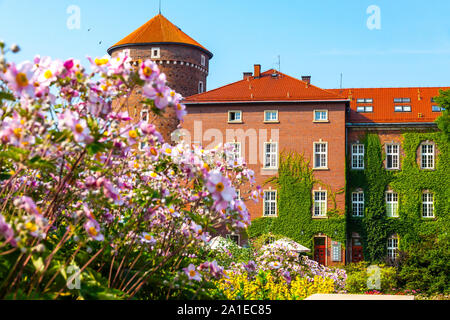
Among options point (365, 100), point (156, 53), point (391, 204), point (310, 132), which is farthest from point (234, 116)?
point (391, 204)

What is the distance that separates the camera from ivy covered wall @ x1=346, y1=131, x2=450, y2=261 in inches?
1485

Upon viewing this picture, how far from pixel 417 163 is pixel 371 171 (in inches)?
123

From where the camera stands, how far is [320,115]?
3853 cm

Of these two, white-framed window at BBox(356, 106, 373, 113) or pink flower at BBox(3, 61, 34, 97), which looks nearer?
pink flower at BBox(3, 61, 34, 97)

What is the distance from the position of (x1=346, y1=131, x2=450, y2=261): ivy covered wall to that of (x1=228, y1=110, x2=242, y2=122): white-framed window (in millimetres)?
8332

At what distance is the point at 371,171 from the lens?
3866 cm

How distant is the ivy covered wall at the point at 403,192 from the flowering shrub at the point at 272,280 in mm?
21474

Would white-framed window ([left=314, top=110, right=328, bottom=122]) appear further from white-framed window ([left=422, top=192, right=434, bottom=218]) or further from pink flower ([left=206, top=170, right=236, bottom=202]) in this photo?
pink flower ([left=206, top=170, right=236, bottom=202])

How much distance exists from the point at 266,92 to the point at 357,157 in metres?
7.75

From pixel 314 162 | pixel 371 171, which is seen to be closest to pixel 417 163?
pixel 371 171

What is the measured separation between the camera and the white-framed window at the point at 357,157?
128 feet

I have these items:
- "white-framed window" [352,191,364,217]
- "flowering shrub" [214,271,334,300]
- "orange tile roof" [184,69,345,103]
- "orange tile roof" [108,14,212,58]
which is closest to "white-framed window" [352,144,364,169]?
"white-framed window" [352,191,364,217]

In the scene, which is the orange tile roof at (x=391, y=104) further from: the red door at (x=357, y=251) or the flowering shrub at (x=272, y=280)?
the flowering shrub at (x=272, y=280)
